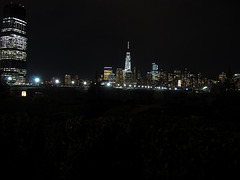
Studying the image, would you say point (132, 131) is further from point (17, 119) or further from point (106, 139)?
point (17, 119)

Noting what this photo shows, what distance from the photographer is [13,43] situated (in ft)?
556

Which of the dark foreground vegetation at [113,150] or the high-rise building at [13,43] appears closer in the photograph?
the dark foreground vegetation at [113,150]

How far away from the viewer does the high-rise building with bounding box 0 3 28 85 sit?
551ft

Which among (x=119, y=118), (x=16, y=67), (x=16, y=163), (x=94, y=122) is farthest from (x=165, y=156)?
(x=16, y=67)

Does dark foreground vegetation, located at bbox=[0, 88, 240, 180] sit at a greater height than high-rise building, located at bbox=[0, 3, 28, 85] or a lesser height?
lesser

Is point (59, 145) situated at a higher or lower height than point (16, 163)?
higher

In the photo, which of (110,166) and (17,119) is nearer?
(110,166)

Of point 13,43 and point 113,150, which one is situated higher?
point 13,43

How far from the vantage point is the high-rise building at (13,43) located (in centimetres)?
16800

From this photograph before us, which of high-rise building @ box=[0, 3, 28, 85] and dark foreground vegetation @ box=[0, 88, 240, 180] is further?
high-rise building @ box=[0, 3, 28, 85]

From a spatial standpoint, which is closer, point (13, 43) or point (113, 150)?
point (113, 150)

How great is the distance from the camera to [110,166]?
387 cm

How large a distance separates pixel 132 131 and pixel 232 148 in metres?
1.91

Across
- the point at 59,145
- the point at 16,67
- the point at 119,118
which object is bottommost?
the point at 59,145
